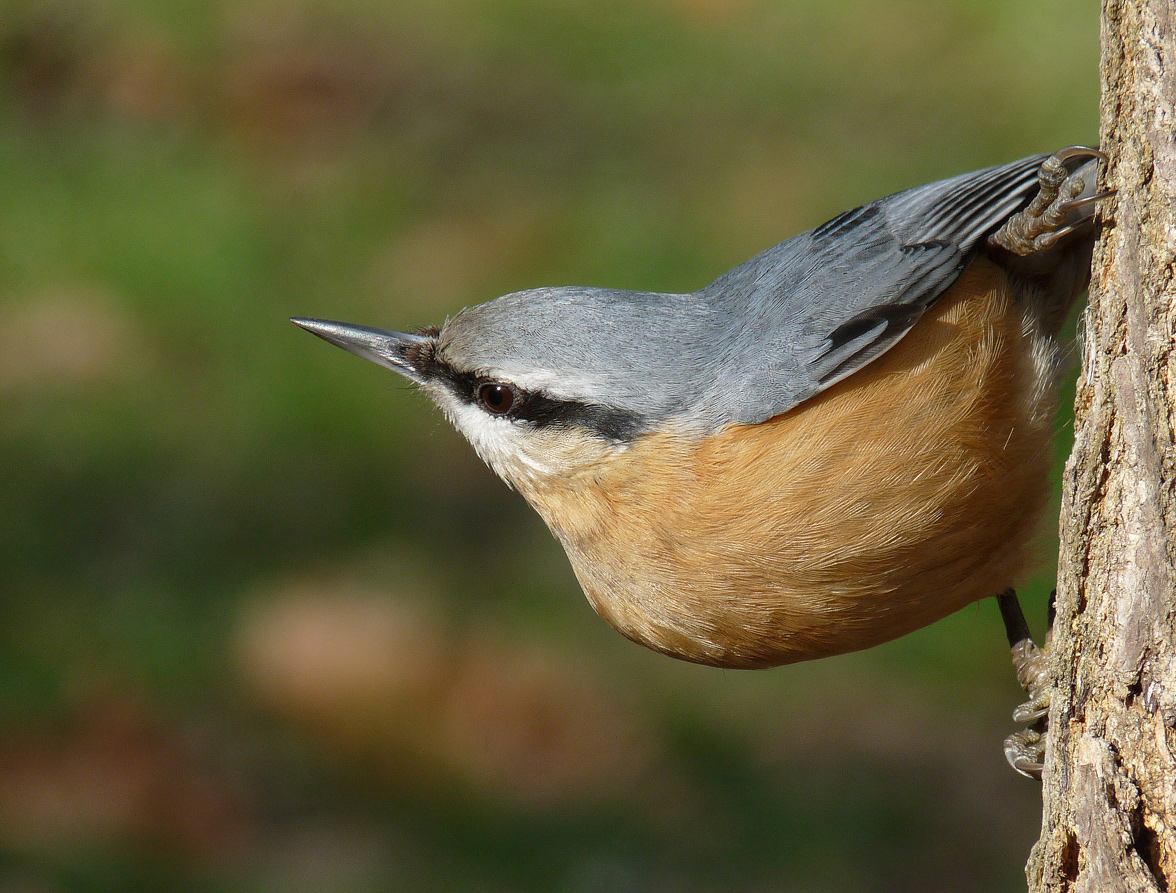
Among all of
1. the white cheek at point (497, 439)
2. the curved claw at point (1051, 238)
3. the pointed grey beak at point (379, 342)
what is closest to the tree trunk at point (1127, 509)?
the curved claw at point (1051, 238)

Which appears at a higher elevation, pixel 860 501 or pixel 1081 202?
pixel 1081 202

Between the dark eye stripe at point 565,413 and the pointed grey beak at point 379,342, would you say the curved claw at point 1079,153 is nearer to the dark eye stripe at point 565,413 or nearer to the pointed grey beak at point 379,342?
the dark eye stripe at point 565,413

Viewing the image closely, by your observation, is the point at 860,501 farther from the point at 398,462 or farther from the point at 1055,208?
the point at 398,462

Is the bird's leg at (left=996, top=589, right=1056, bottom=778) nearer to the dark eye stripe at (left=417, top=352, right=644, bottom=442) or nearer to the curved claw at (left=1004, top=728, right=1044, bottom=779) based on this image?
the curved claw at (left=1004, top=728, right=1044, bottom=779)

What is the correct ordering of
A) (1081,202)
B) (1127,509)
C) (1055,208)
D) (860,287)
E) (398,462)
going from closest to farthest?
(1127,509) → (1081,202) → (1055,208) → (860,287) → (398,462)

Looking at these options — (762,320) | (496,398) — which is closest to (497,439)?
(496,398)
